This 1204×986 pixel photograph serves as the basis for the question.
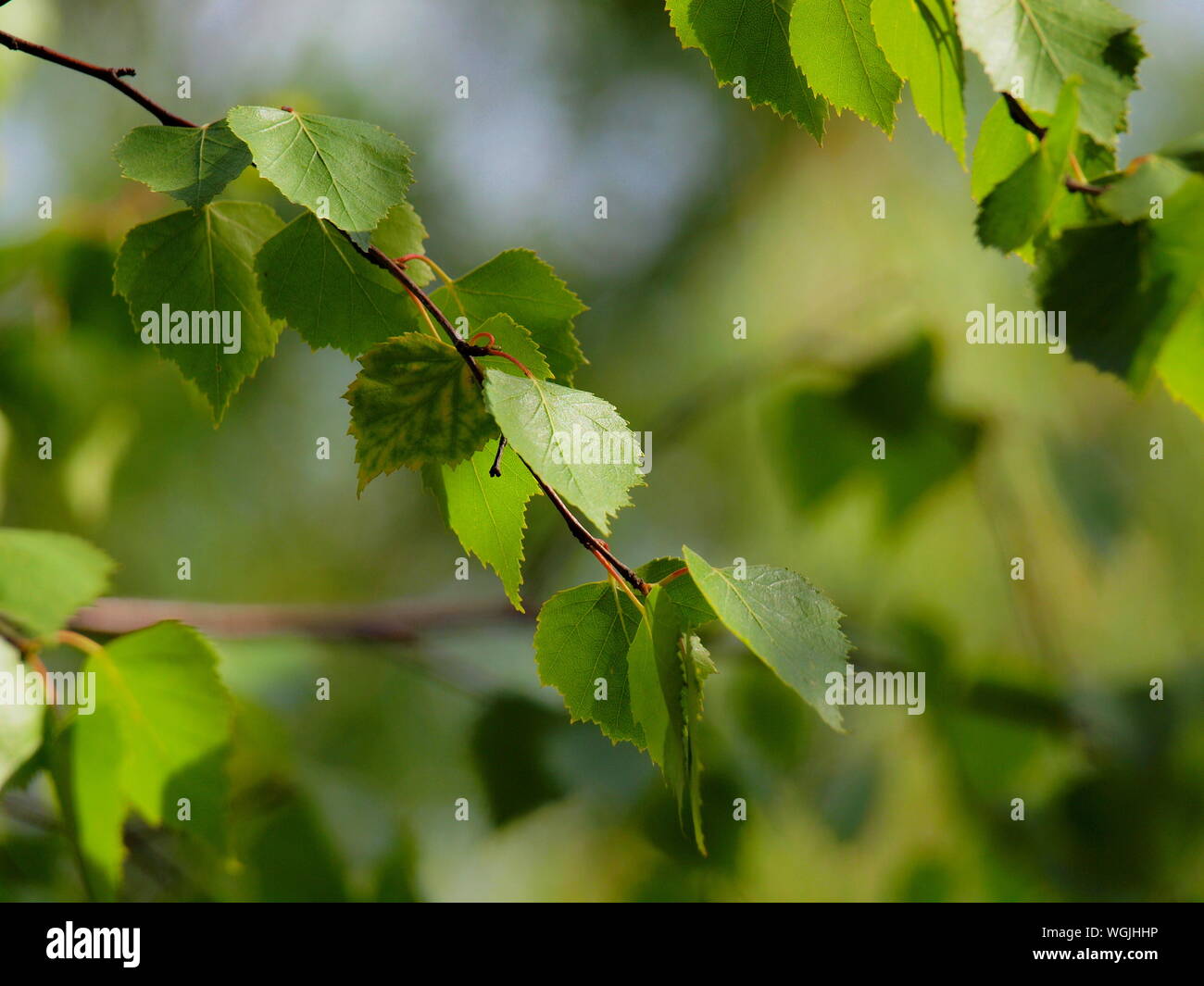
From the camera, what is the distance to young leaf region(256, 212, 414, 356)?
354 millimetres

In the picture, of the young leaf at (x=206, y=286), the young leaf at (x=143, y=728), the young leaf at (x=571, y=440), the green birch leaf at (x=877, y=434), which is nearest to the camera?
the young leaf at (x=571, y=440)

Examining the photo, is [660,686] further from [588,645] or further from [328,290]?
[328,290]

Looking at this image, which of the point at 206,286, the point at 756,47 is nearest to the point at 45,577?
the point at 206,286

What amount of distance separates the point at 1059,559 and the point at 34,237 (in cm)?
186

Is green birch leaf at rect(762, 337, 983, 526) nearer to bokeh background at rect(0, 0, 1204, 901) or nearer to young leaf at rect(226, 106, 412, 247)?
bokeh background at rect(0, 0, 1204, 901)

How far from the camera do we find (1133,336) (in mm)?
283

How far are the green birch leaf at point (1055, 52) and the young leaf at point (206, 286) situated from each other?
0.25 m

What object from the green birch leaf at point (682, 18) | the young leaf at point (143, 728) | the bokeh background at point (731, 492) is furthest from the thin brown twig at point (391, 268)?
the bokeh background at point (731, 492)

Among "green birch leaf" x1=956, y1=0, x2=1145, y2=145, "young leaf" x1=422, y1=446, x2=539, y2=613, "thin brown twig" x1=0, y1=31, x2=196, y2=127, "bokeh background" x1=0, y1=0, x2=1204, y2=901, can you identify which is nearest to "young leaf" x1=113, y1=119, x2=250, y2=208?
"thin brown twig" x1=0, y1=31, x2=196, y2=127

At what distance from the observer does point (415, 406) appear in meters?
0.31

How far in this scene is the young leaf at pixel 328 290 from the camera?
354 mm

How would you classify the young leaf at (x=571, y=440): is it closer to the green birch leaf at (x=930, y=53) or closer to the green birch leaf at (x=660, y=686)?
the green birch leaf at (x=660, y=686)

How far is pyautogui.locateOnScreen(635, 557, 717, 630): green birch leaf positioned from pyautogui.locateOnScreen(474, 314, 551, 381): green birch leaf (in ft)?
0.24

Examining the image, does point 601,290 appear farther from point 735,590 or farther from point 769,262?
point 735,590
